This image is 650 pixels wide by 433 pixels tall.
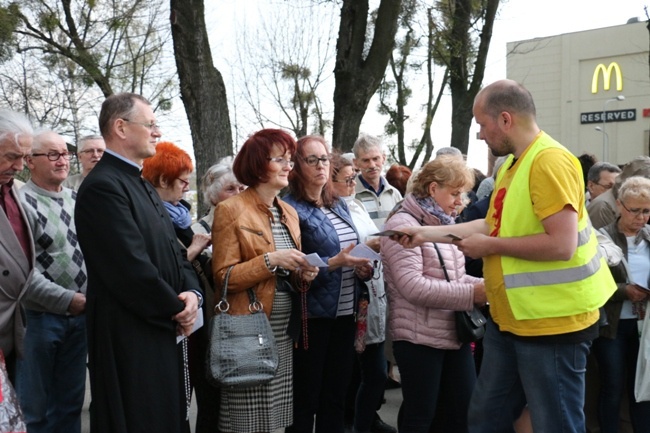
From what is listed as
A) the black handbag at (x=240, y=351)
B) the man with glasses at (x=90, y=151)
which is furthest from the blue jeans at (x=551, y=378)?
the man with glasses at (x=90, y=151)

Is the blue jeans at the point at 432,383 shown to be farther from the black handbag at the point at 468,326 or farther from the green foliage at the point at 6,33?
the green foliage at the point at 6,33

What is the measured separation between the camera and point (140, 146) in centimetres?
340

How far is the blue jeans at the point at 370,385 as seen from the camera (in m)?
5.05

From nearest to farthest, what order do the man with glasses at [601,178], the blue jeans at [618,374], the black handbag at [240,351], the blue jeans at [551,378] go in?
the blue jeans at [551,378], the black handbag at [240,351], the blue jeans at [618,374], the man with glasses at [601,178]

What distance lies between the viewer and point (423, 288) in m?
3.99

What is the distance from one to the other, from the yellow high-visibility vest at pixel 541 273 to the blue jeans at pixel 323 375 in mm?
1327

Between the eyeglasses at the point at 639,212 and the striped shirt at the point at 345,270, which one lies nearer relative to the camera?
the striped shirt at the point at 345,270

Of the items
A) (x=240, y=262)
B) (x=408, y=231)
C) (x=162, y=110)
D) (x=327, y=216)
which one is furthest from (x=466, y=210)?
(x=162, y=110)

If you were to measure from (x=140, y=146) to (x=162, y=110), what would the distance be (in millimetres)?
20900

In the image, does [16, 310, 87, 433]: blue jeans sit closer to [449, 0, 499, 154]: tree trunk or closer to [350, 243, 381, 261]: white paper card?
[350, 243, 381, 261]: white paper card

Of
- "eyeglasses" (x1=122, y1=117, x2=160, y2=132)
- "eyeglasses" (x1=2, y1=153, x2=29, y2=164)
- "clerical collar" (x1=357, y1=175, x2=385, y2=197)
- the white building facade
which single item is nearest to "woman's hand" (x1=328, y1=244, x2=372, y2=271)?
"eyeglasses" (x1=122, y1=117, x2=160, y2=132)

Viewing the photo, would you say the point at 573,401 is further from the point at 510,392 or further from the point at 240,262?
the point at 240,262

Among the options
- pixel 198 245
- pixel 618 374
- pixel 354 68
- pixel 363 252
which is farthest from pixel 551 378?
pixel 354 68

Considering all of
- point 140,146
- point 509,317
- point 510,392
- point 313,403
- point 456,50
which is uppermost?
point 456,50
